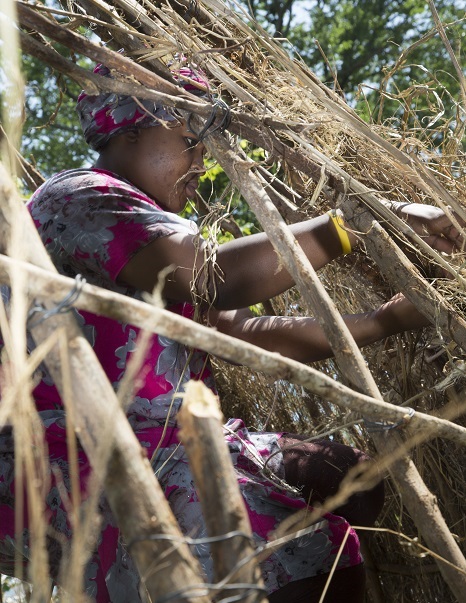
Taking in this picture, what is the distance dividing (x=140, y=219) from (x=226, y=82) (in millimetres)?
357

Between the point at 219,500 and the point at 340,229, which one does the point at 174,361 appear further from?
the point at 219,500

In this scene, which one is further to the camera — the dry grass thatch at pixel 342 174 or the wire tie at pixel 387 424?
the dry grass thatch at pixel 342 174

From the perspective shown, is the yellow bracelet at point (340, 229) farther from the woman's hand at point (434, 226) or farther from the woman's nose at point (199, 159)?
the woman's nose at point (199, 159)

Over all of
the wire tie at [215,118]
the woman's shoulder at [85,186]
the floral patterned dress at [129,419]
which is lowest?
the floral patterned dress at [129,419]

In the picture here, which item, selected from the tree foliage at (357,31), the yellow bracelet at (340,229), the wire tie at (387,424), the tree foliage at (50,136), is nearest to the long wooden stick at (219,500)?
the wire tie at (387,424)

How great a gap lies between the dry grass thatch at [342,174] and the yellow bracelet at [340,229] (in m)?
0.07

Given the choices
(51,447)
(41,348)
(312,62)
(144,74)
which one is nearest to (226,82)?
(144,74)

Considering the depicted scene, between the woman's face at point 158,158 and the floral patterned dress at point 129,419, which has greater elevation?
the woman's face at point 158,158

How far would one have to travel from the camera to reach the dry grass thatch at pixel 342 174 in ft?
5.53

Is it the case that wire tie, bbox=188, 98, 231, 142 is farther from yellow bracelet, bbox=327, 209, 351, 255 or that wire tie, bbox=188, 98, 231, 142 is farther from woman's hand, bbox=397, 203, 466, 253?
woman's hand, bbox=397, 203, 466, 253

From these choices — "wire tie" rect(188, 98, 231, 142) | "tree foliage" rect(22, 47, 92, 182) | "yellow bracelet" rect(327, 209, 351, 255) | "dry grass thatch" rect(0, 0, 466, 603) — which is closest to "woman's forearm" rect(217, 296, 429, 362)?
"dry grass thatch" rect(0, 0, 466, 603)

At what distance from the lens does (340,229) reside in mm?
1650

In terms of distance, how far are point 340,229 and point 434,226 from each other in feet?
0.84

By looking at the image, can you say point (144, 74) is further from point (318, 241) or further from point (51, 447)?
point (51, 447)
